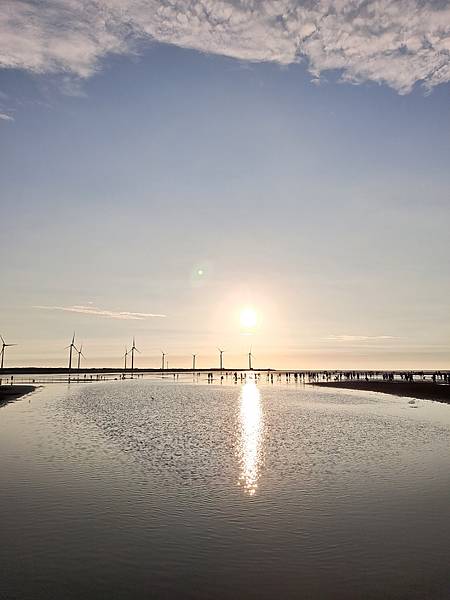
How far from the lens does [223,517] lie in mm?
16969

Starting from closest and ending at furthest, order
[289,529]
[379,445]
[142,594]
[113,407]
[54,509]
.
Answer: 1. [142,594]
2. [289,529]
3. [54,509]
4. [379,445]
5. [113,407]

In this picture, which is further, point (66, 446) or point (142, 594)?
point (66, 446)

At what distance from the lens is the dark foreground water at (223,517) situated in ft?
38.1

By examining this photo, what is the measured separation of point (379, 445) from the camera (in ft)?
108

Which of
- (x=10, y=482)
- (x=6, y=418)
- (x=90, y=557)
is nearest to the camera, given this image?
(x=90, y=557)

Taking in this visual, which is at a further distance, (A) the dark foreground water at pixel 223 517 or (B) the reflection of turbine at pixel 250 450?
(B) the reflection of turbine at pixel 250 450

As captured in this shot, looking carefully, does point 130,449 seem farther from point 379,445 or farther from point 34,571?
point 34,571

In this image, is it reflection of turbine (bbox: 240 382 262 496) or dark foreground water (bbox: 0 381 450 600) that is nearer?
dark foreground water (bbox: 0 381 450 600)

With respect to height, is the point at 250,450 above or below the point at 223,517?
above

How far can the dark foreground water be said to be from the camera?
11.6 m

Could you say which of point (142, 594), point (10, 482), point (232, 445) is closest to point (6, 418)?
point (232, 445)

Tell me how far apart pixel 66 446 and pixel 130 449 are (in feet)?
13.6

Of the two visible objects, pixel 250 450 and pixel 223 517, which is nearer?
pixel 223 517

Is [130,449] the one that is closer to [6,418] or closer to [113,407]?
[6,418]
